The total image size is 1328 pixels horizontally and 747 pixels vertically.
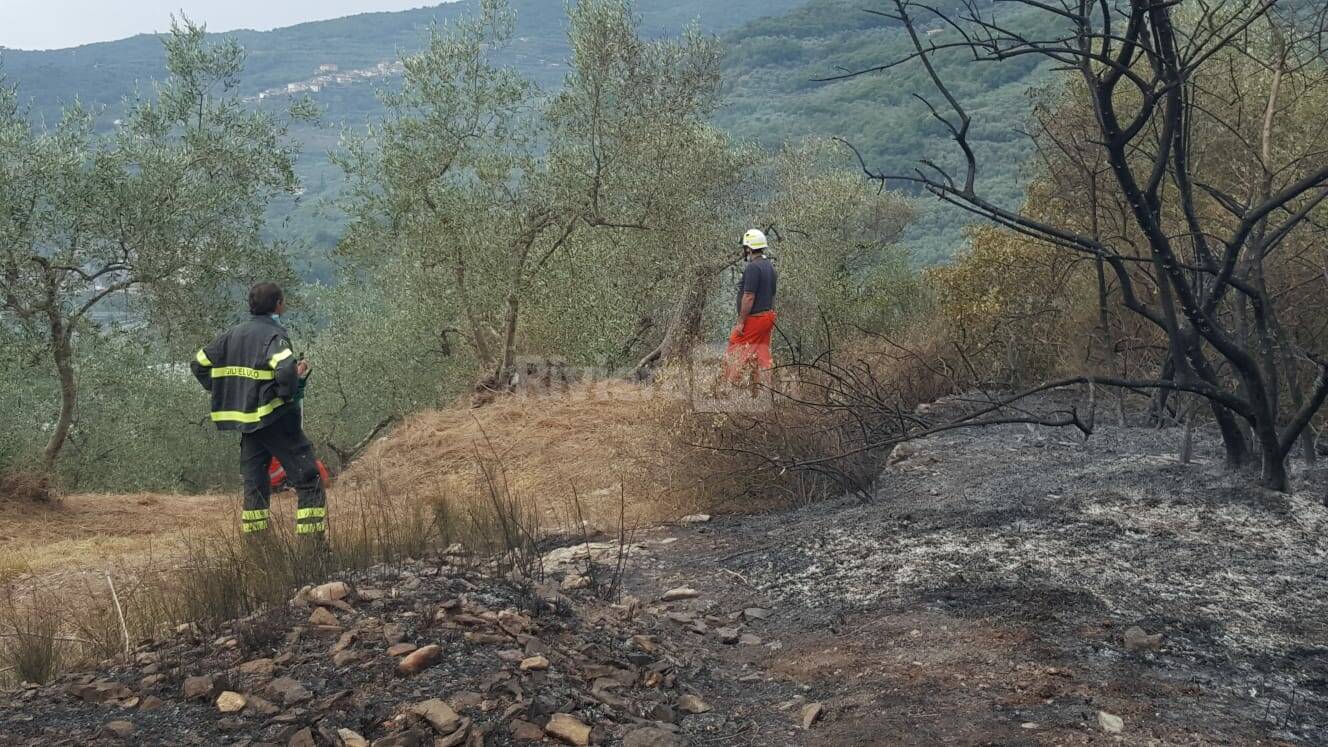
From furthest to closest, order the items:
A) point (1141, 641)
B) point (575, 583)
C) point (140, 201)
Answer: point (140, 201) → point (575, 583) → point (1141, 641)

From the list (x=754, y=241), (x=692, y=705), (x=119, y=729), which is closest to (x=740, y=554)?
(x=692, y=705)

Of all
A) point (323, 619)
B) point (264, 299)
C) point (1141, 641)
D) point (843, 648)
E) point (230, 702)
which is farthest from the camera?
point (264, 299)

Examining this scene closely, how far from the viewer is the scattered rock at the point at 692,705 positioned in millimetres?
3982

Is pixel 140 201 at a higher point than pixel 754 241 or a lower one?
higher

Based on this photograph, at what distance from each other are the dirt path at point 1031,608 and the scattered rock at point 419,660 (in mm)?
1077

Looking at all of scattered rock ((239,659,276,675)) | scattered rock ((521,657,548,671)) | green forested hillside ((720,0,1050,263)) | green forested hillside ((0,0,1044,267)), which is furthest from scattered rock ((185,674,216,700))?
green forested hillside ((720,0,1050,263))

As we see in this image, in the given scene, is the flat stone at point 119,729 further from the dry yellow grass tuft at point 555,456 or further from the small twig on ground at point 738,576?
the dry yellow grass tuft at point 555,456

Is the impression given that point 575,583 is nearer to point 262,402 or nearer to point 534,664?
point 534,664

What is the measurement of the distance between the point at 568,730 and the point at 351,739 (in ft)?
2.22

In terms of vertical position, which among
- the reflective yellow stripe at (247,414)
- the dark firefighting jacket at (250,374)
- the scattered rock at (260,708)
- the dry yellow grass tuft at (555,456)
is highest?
the dark firefighting jacket at (250,374)

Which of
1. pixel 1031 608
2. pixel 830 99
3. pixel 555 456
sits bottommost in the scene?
pixel 555 456

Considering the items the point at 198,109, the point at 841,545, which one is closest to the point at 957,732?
the point at 841,545

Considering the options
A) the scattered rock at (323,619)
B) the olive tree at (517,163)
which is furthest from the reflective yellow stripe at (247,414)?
the olive tree at (517,163)

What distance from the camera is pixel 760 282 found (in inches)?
404
